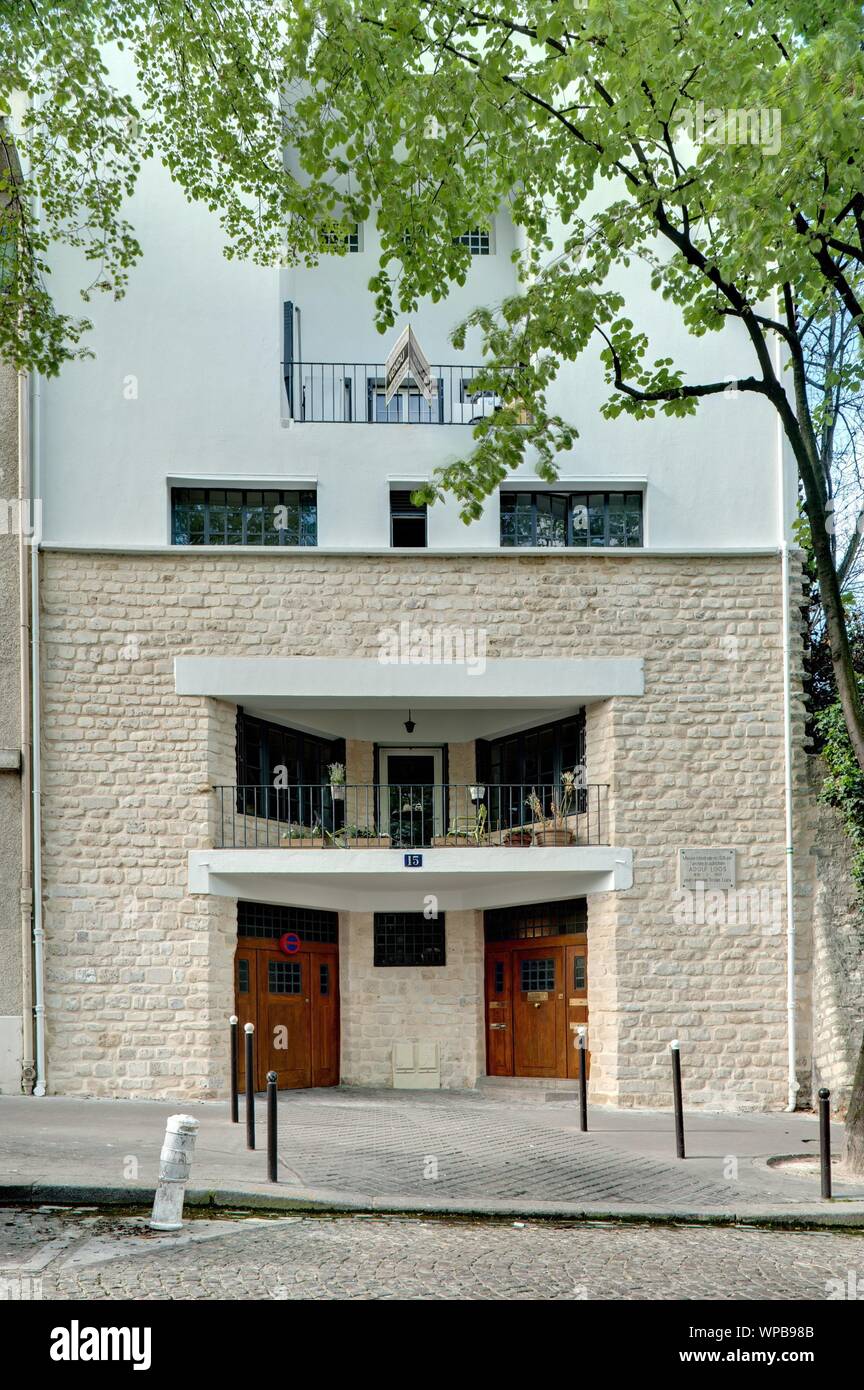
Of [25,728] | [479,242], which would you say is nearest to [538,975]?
[25,728]

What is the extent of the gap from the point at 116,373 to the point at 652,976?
10.2 metres

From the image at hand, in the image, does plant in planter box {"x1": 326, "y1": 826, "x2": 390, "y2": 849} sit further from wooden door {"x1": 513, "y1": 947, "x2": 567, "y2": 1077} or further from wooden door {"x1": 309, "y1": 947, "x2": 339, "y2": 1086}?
wooden door {"x1": 513, "y1": 947, "x2": 567, "y2": 1077}

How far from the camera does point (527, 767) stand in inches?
725

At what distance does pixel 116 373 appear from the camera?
1648 cm

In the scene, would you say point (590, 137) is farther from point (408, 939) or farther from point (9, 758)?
point (408, 939)

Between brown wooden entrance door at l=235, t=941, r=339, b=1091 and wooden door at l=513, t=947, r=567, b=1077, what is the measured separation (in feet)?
8.57

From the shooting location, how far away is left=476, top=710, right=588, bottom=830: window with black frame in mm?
17531

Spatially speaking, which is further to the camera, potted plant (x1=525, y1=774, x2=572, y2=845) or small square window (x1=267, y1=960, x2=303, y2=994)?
small square window (x1=267, y1=960, x2=303, y2=994)

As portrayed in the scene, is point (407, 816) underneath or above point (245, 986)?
above

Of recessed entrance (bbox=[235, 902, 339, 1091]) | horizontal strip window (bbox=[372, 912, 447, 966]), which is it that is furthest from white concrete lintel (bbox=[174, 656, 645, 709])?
horizontal strip window (bbox=[372, 912, 447, 966])

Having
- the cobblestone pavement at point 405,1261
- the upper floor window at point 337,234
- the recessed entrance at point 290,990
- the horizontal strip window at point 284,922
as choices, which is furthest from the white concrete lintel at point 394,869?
the cobblestone pavement at point 405,1261

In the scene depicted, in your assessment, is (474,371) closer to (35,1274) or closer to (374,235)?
(374,235)

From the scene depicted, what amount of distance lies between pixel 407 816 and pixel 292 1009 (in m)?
3.13

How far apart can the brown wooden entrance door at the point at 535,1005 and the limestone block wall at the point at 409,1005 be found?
264 mm
